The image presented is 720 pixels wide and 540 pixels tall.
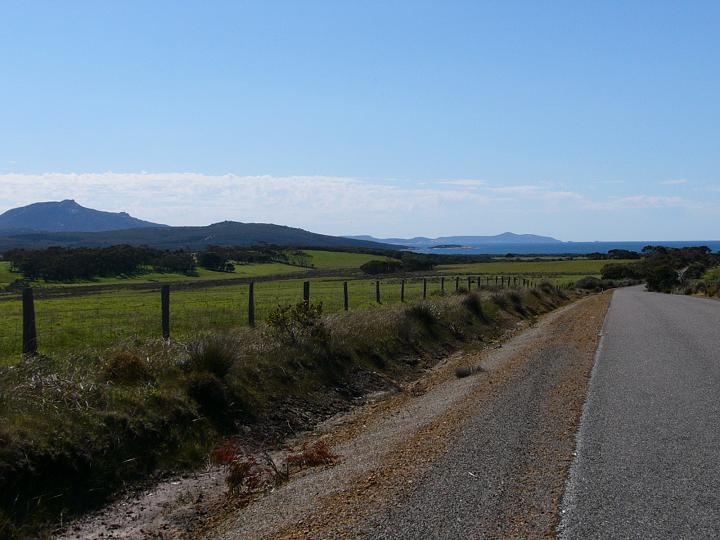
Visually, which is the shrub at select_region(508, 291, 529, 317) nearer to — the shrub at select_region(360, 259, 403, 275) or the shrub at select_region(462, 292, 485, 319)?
the shrub at select_region(462, 292, 485, 319)

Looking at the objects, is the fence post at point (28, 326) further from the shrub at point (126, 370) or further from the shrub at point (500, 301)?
the shrub at point (500, 301)

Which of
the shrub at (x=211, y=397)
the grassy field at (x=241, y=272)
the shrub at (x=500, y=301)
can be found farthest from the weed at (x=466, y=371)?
the grassy field at (x=241, y=272)

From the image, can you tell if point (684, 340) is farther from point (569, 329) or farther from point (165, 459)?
point (165, 459)

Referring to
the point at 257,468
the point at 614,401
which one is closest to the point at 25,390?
the point at 257,468

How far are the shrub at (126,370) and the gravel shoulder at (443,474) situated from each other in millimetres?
2989

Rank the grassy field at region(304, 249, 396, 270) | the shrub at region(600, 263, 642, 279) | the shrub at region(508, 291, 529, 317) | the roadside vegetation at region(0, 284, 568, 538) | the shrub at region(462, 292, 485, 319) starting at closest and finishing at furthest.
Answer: the roadside vegetation at region(0, 284, 568, 538)
the shrub at region(462, 292, 485, 319)
the shrub at region(508, 291, 529, 317)
the shrub at region(600, 263, 642, 279)
the grassy field at region(304, 249, 396, 270)

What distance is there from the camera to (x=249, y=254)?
119750mm

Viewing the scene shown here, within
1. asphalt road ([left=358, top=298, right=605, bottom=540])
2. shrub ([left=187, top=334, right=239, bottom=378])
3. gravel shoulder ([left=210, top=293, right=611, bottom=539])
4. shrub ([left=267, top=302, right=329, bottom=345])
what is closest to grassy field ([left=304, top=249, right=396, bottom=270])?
shrub ([left=267, top=302, right=329, bottom=345])

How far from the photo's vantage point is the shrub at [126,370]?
403 inches

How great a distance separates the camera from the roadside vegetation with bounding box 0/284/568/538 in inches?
301

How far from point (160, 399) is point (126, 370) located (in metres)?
0.83

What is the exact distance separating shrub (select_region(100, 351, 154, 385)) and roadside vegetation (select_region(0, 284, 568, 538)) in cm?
2

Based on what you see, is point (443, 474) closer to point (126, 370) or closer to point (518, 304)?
point (126, 370)

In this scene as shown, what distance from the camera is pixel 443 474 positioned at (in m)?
6.68
